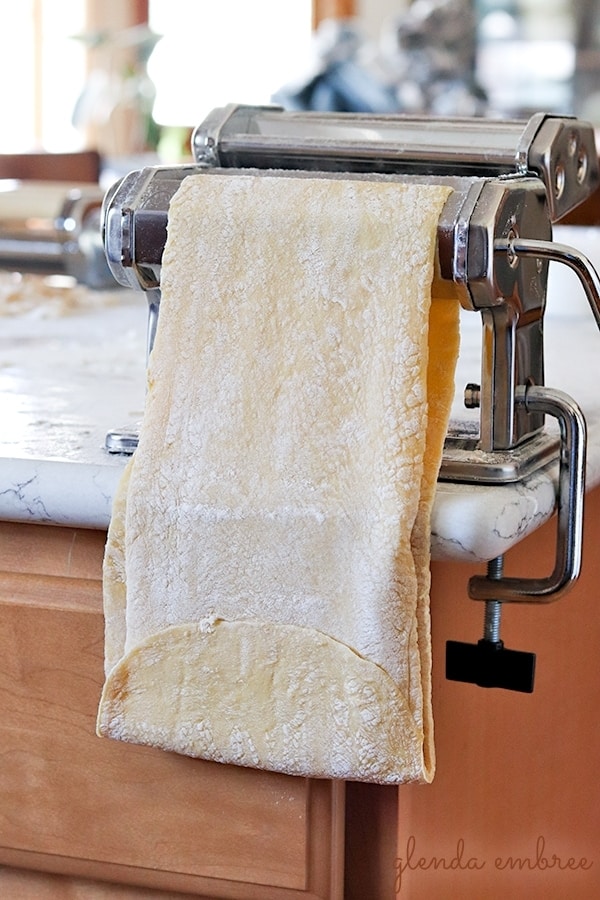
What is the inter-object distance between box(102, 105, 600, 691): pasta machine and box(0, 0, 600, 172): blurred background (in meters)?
2.31

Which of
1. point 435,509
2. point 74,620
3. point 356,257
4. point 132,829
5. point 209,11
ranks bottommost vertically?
point 132,829

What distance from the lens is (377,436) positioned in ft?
1.90

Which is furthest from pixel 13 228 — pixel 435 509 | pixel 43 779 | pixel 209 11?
pixel 209 11

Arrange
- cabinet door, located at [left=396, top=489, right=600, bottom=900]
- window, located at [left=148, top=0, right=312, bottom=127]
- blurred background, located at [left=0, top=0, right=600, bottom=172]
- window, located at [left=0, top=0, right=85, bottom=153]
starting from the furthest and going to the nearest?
window, located at [left=148, top=0, right=312, bottom=127] → window, located at [left=0, top=0, right=85, bottom=153] → blurred background, located at [left=0, top=0, right=600, bottom=172] → cabinet door, located at [left=396, top=489, right=600, bottom=900]

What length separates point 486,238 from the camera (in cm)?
59

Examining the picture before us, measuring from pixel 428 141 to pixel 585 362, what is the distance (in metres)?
0.34

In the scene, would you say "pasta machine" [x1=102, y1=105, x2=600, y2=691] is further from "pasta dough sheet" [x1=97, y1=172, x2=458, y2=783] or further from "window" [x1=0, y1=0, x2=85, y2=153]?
"window" [x1=0, y1=0, x2=85, y2=153]

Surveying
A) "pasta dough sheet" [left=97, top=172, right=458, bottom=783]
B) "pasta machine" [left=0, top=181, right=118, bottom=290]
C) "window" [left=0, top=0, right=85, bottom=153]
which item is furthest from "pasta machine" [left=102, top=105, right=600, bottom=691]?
"window" [left=0, top=0, right=85, bottom=153]

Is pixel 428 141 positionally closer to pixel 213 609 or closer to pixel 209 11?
pixel 213 609

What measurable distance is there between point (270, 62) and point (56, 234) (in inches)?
179

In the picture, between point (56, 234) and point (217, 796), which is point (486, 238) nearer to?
point (217, 796)

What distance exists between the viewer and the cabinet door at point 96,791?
0.67m

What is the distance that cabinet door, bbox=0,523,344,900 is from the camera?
2.20 ft

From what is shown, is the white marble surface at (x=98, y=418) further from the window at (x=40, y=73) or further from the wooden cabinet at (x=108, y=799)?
the window at (x=40, y=73)
